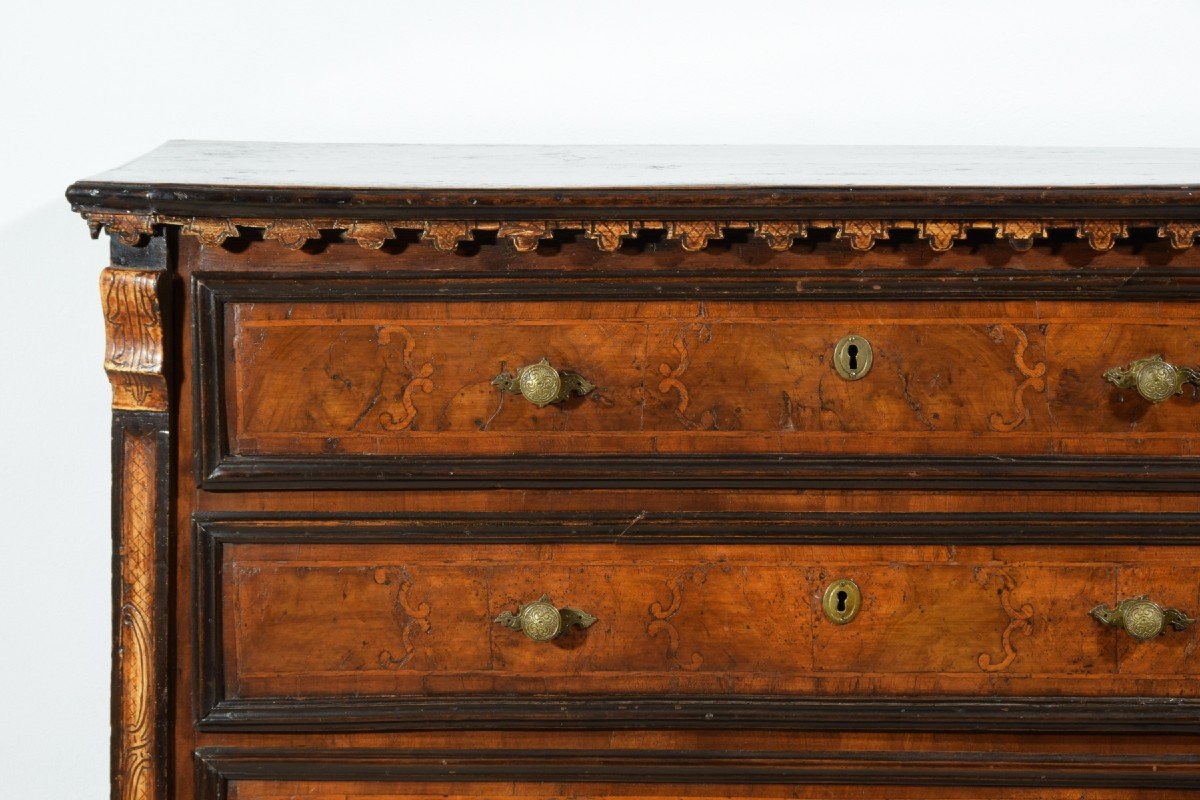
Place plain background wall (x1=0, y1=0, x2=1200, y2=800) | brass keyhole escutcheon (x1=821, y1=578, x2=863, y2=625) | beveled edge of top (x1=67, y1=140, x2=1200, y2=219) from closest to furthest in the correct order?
1. beveled edge of top (x1=67, y1=140, x2=1200, y2=219)
2. brass keyhole escutcheon (x1=821, y1=578, x2=863, y2=625)
3. plain background wall (x1=0, y1=0, x2=1200, y2=800)

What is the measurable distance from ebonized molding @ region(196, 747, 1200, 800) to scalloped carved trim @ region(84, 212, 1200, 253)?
46 cm

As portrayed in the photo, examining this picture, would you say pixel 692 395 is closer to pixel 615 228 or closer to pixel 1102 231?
pixel 615 228

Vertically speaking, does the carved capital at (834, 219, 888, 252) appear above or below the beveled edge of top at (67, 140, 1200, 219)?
below

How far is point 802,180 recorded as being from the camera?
3.60 ft

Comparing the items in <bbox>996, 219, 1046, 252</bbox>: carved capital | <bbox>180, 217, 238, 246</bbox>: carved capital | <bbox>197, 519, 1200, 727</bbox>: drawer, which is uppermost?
<bbox>996, 219, 1046, 252</bbox>: carved capital

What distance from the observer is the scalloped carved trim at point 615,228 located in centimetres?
103

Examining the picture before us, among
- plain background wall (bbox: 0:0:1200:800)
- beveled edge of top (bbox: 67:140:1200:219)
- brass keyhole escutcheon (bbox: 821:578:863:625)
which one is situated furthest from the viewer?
plain background wall (bbox: 0:0:1200:800)

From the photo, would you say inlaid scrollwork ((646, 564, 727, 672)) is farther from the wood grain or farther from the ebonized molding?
the ebonized molding

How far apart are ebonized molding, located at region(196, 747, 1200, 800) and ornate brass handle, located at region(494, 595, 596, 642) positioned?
0.41ft

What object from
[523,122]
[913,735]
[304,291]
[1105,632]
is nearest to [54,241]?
[523,122]

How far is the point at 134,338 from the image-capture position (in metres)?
1.07

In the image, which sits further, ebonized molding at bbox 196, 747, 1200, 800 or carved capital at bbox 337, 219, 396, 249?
ebonized molding at bbox 196, 747, 1200, 800

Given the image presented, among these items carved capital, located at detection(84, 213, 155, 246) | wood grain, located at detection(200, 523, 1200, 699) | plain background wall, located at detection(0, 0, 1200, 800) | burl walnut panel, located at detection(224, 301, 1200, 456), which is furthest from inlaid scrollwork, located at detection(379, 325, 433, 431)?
plain background wall, located at detection(0, 0, 1200, 800)

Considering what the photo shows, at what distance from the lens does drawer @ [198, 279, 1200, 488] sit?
3.58 ft
